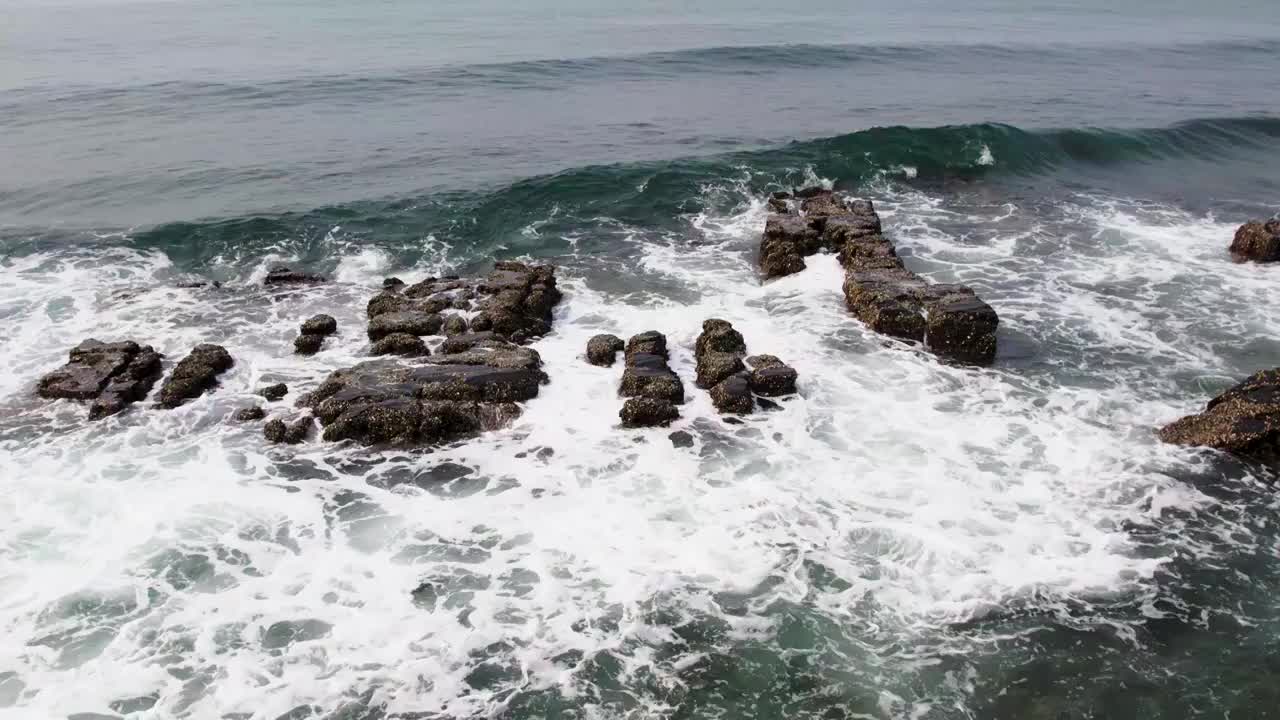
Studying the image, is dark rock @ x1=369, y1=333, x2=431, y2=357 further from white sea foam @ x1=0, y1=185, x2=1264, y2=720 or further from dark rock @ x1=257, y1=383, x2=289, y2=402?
dark rock @ x1=257, y1=383, x2=289, y2=402

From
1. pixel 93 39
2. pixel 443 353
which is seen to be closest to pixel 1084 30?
pixel 443 353

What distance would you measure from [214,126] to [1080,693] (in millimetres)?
44780

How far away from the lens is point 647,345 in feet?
58.5

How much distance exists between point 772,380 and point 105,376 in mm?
13700

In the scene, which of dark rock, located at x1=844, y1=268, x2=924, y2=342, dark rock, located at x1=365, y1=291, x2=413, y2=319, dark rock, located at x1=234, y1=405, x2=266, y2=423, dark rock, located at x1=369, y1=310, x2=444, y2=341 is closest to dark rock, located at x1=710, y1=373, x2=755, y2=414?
dark rock, located at x1=844, y1=268, x2=924, y2=342

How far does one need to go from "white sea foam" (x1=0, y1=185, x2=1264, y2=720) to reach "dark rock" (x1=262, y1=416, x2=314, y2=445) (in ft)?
1.13

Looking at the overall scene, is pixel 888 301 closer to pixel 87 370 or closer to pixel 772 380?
pixel 772 380

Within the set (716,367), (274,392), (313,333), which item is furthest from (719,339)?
(313,333)

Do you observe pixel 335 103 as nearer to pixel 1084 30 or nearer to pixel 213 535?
pixel 213 535

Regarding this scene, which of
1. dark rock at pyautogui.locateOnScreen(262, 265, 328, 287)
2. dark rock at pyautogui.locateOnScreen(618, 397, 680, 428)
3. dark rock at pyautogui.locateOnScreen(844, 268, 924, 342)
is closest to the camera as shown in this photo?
dark rock at pyautogui.locateOnScreen(618, 397, 680, 428)

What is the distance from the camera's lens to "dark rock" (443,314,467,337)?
19.0m

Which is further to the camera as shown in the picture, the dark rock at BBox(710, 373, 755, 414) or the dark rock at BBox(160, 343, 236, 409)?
the dark rock at BBox(160, 343, 236, 409)

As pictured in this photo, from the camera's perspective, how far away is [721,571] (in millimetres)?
11984

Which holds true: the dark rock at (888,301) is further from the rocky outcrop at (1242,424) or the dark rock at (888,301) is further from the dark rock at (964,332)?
the rocky outcrop at (1242,424)
